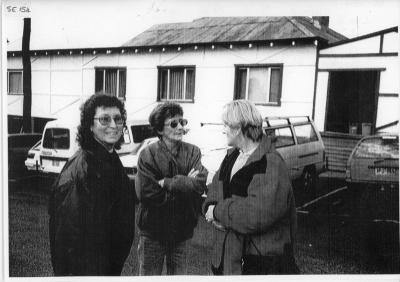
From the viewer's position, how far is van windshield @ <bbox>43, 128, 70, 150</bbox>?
8.14 ft

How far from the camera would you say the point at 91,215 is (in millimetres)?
2338

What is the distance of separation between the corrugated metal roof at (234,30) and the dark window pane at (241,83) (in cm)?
21

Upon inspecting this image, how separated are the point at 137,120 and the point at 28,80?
827 millimetres

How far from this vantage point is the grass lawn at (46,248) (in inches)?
97.0

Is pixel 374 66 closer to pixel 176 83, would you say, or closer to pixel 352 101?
pixel 352 101

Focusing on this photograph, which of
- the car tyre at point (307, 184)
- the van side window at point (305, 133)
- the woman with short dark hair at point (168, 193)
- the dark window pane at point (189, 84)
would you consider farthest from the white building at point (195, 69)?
the car tyre at point (307, 184)

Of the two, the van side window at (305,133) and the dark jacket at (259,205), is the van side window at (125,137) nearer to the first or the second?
the dark jacket at (259,205)

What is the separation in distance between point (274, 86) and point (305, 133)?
378 mm

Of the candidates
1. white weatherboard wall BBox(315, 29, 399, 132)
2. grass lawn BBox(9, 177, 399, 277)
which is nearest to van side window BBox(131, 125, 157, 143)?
grass lawn BBox(9, 177, 399, 277)

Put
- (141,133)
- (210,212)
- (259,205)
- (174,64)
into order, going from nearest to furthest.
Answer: (259,205), (210,212), (141,133), (174,64)

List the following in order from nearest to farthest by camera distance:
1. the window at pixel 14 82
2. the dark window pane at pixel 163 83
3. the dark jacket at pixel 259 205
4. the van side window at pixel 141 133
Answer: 1. the dark jacket at pixel 259 205
2. the van side window at pixel 141 133
3. the window at pixel 14 82
4. the dark window pane at pixel 163 83

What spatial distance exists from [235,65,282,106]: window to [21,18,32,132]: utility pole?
140 centimetres

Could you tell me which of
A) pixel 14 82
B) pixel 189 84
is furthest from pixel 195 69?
pixel 14 82

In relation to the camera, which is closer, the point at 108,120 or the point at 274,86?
the point at 108,120
